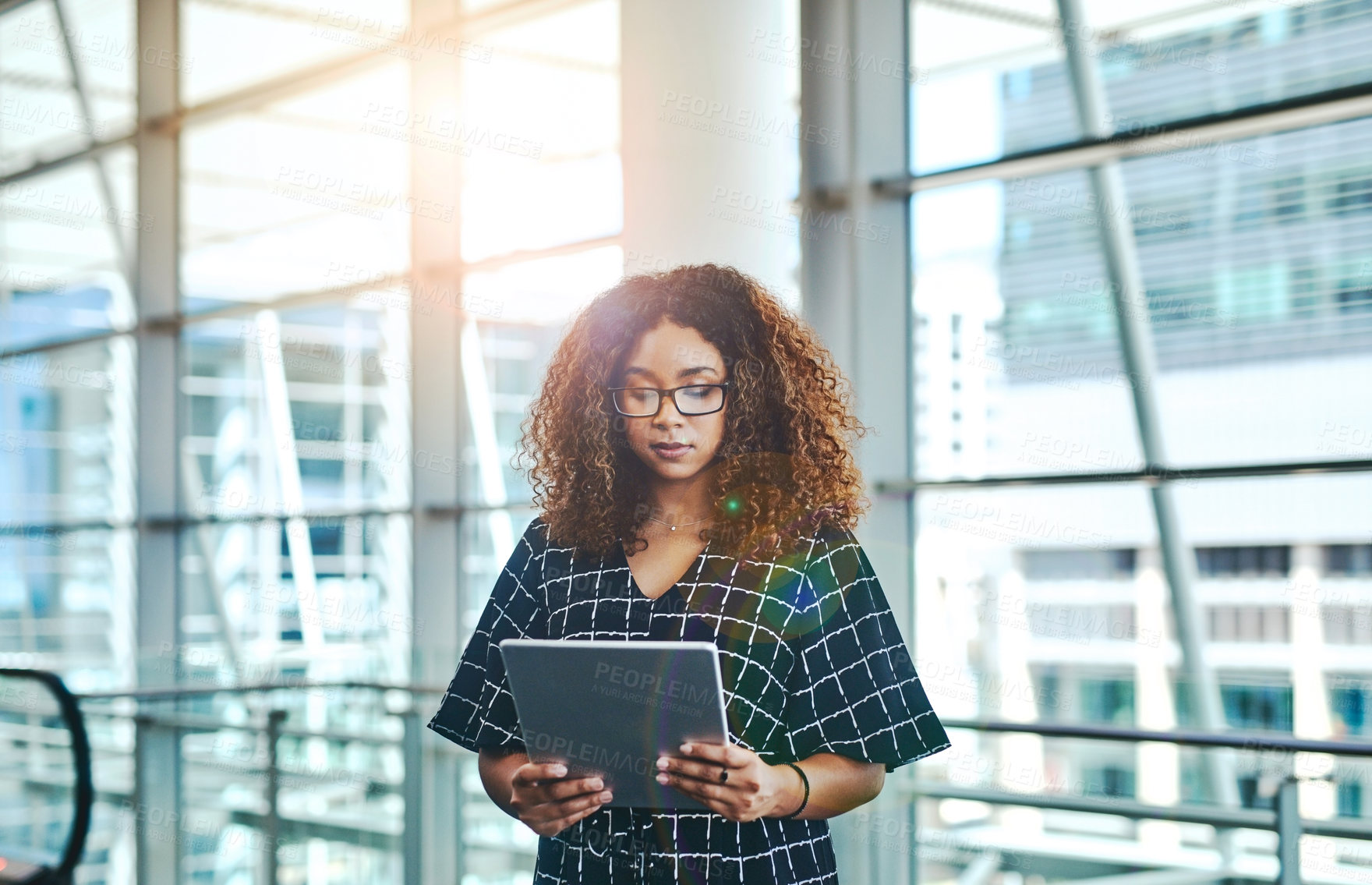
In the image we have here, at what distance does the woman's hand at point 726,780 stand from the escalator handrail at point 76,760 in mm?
1247

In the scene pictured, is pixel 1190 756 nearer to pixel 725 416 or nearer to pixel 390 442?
pixel 725 416

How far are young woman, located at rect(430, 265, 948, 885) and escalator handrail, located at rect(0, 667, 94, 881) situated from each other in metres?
→ 0.94

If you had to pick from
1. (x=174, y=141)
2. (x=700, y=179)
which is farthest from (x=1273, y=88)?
(x=174, y=141)

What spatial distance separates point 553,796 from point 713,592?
267 mm

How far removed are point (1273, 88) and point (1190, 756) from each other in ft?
5.30

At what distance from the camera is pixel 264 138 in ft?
19.3

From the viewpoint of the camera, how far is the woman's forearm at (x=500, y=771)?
4.56 ft
